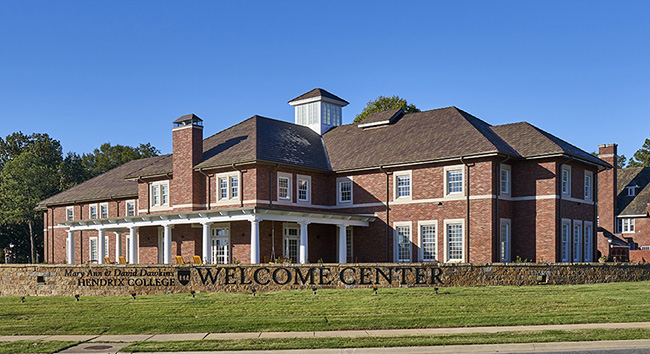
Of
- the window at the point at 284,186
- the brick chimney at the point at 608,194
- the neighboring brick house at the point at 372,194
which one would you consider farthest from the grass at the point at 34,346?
the brick chimney at the point at 608,194

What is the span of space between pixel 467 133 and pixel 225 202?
14210 millimetres

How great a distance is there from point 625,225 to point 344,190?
32.6 meters

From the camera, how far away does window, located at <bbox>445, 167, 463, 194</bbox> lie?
3619cm

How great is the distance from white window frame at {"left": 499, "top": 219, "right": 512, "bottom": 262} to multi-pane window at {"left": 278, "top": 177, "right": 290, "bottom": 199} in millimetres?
12104

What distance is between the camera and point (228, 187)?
1558 inches

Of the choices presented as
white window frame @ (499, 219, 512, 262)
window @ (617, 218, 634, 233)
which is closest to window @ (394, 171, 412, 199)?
white window frame @ (499, 219, 512, 262)

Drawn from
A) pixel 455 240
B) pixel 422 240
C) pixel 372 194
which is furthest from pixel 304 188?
pixel 455 240

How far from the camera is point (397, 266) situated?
26531mm

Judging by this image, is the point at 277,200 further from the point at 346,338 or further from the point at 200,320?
the point at 346,338

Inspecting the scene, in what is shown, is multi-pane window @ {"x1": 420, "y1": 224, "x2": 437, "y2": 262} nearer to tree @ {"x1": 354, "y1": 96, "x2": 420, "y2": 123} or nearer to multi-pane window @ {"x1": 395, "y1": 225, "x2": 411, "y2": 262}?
multi-pane window @ {"x1": 395, "y1": 225, "x2": 411, "y2": 262}

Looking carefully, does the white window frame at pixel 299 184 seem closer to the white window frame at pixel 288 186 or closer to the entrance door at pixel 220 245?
the white window frame at pixel 288 186

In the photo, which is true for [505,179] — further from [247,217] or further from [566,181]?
[247,217]

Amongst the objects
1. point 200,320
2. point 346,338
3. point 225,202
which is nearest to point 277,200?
point 225,202

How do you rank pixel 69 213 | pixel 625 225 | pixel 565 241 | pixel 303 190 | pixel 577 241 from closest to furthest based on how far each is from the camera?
pixel 565 241 → pixel 577 241 → pixel 303 190 → pixel 69 213 → pixel 625 225
